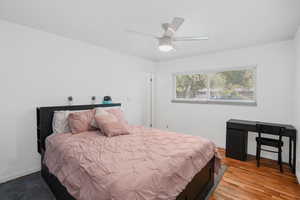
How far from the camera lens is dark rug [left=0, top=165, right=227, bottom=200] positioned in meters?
1.98

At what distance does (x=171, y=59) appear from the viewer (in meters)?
4.61

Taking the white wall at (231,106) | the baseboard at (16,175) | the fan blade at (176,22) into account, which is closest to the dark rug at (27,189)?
the baseboard at (16,175)

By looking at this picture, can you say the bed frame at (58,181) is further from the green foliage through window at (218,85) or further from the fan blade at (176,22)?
the green foliage through window at (218,85)

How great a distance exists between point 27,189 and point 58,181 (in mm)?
738

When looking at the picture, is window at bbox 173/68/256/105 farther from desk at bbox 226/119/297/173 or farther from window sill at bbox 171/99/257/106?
desk at bbox 226/119/297/173

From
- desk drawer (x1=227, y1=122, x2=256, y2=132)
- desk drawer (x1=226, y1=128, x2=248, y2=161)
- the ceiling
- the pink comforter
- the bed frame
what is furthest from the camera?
desk drawer (x1=226, y1=128, x2=248, y2=161)

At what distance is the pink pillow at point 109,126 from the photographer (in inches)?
93.9

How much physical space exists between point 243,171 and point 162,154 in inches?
77.1

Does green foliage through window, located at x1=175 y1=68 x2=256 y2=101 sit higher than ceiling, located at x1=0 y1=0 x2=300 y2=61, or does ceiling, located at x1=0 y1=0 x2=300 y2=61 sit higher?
ceiling, located at x1=0 y1=0 x2=300 y2=61

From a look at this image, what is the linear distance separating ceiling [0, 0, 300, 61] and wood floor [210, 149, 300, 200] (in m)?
2.42

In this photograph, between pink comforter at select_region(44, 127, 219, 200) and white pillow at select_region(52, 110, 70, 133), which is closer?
pink comforter at select_region(44, 127, 219, 200)

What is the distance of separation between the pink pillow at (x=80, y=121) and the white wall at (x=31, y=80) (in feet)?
1.83

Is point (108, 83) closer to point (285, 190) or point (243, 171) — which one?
point (243, 171)

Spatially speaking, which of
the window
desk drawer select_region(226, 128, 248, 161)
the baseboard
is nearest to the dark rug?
the baseboard
